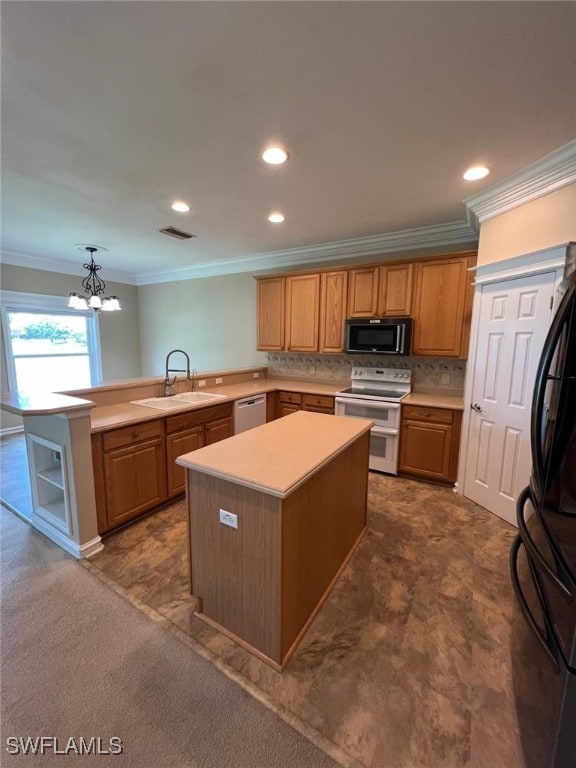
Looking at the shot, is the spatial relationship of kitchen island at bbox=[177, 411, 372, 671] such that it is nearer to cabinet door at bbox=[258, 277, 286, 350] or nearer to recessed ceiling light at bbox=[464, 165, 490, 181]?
recessed ceiling light at bbox=[464, 165, 490, 181]

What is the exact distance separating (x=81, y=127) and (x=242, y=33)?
1193 mm

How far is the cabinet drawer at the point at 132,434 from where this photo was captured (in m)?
2.38

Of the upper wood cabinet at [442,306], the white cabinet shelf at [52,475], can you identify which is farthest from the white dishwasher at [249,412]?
the upper wood cabinet at [442,306]

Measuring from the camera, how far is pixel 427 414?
3.31 metres

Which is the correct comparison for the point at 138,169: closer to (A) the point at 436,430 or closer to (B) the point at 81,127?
(B) the point at 81,127

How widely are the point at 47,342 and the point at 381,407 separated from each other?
5.41 metres

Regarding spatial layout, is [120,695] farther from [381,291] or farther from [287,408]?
[381,291]

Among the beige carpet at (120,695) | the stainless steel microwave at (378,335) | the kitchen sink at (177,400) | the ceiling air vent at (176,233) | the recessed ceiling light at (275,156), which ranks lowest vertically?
the beige carpet at (120,695)

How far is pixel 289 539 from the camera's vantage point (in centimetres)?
145

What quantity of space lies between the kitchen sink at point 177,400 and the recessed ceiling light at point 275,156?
81.7 inches

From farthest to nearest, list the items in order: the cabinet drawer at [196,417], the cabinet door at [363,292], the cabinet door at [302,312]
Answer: the cabinet door at [302,312] → the cabinet door at [363,292] → the cabinet drawer at [196,417]

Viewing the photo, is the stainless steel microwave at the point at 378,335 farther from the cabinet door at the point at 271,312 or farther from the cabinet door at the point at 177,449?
the cabinet door at the point at 177,449

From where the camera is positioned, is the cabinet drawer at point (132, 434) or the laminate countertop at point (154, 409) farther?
the cabinet drawer at point (132, 434)


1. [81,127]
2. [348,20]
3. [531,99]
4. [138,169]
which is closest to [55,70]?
[81,127]
